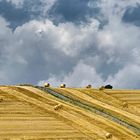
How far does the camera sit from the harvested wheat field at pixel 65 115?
36.9 m

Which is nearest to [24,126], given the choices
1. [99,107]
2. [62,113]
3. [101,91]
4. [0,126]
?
[0,126]

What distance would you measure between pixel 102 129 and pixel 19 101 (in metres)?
8.25

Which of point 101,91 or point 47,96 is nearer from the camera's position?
point 47,96

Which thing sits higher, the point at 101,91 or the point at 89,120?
the point at 101,91

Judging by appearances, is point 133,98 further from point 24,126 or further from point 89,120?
point 24,126

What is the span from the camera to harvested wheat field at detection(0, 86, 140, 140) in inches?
1454

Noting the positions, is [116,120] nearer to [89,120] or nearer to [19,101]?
[89,120]

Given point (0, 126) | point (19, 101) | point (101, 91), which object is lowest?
point (0, 126)

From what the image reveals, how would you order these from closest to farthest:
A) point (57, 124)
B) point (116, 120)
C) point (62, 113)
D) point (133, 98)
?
point (57, 124) < point (62, 113) < point (116, 120) < point (133, 98)

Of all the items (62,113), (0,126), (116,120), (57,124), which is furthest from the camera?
(116,120)

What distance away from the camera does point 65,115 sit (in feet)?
137

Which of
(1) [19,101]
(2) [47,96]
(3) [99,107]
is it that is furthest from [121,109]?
(1) [19,101]

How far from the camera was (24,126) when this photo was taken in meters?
37.4

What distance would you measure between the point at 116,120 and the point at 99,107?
4.16m
